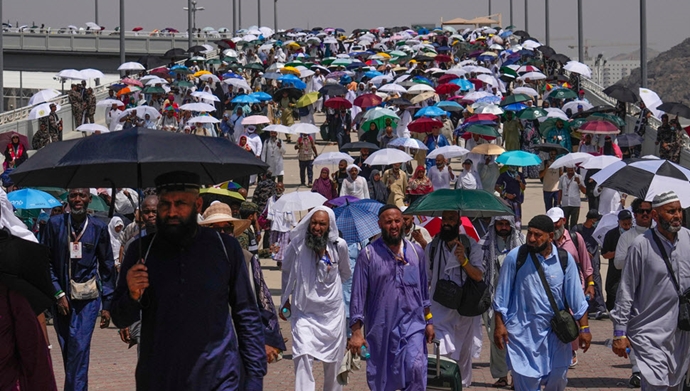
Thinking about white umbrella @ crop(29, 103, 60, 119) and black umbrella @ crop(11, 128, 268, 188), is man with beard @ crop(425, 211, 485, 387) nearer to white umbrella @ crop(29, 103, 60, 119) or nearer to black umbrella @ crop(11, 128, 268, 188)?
black umbrella @ crop(11, 128, 268, 188)

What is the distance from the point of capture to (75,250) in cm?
981

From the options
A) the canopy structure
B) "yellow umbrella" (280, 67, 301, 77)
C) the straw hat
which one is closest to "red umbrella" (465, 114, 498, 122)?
"yellow umbrella" (280, 67, 301, 77)

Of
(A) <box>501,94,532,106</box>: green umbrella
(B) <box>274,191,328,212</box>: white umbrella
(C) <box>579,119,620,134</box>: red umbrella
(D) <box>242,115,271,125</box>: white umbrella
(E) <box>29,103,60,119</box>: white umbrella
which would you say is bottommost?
(B) <box>274,191,328,212</box>: white umbrella

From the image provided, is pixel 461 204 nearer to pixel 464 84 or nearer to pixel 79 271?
pixel 79 271

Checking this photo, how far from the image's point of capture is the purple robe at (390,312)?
30.7ft

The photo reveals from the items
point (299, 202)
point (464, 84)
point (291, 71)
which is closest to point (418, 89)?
point (464, 84)

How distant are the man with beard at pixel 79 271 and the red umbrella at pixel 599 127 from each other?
14.5 meters

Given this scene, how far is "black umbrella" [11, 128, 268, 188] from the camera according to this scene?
19.6ft

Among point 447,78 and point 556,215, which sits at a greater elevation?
point 447,78

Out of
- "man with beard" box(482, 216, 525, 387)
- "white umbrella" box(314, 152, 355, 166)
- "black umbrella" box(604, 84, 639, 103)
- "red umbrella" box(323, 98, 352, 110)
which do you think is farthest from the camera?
"red umbrella" box(323, 98, 352, 110)

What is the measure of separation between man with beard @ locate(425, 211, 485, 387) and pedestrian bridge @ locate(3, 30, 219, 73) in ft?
221

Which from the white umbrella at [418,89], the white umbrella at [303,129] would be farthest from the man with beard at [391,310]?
the white umbrella at [418,89]

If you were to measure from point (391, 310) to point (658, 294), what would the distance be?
5.92ft

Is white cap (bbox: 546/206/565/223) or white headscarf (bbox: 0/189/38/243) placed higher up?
white headscarf (bbox: 0/189/38/243)
